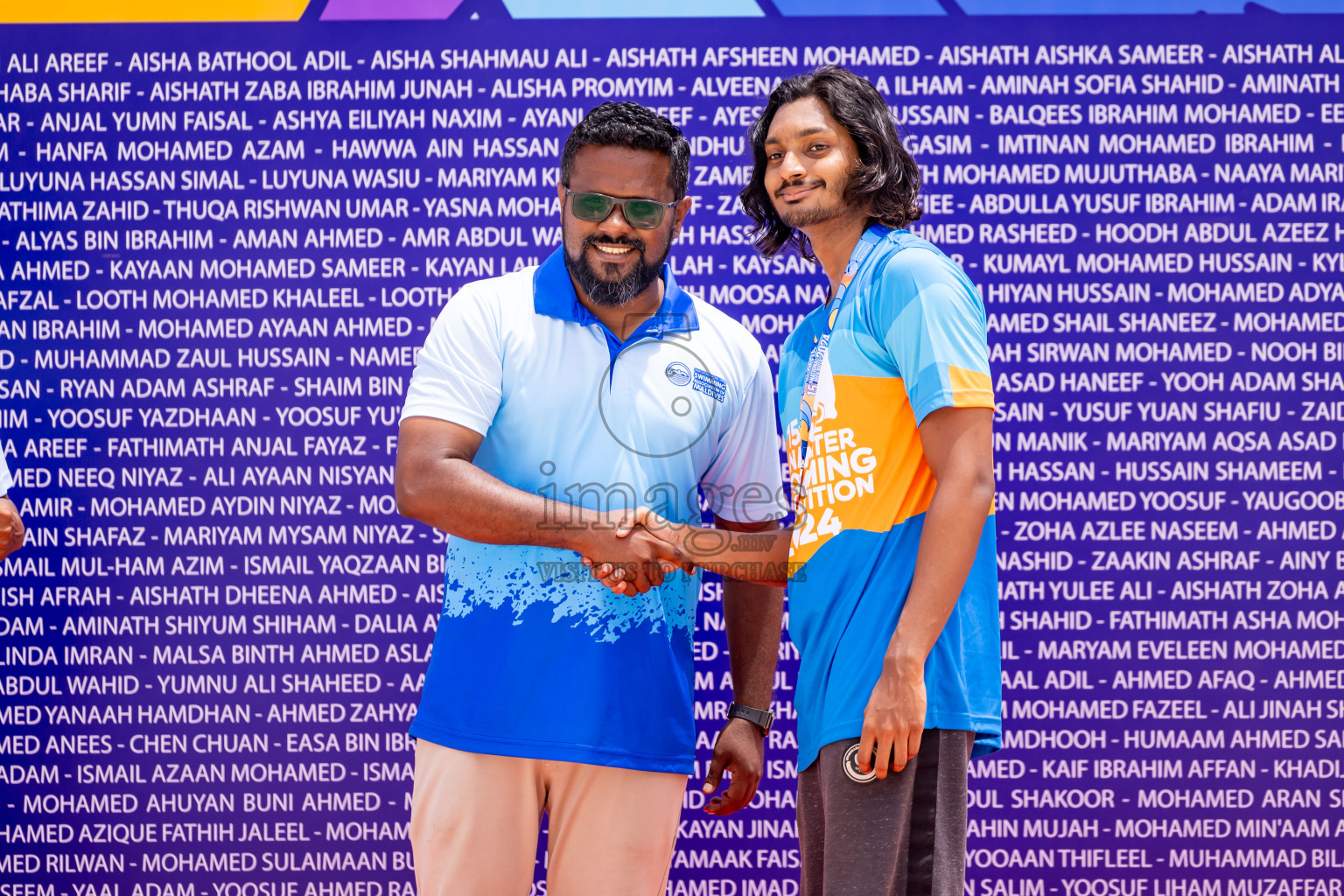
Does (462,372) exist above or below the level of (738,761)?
above

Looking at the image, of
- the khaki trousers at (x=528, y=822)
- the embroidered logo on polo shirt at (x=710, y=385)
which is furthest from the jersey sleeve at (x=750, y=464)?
the khaki trousers at (x=528, y=822)

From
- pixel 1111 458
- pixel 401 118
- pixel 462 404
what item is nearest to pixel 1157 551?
pixel 1111 458

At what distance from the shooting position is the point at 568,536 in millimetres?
1907

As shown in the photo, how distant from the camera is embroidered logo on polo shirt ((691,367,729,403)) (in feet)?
6.87

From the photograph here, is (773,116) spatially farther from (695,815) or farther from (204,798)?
(204,798)

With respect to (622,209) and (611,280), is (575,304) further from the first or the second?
(622,209)

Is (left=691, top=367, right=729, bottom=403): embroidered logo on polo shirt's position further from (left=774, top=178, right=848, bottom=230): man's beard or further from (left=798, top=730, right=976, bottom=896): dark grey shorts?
Answer: (left=798, top=730, right=976, bottom=896): dark grey shorts

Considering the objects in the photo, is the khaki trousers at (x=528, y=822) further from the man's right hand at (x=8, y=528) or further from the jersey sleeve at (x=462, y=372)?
the man's right hand at (x=8, y=528)

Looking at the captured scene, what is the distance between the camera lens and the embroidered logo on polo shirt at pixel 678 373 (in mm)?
2068

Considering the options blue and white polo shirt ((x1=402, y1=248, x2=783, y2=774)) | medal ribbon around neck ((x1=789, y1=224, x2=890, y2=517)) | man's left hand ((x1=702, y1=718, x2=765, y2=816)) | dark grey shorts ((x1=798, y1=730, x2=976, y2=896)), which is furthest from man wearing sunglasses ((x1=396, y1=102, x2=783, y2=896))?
dark grey shorts ((x1=798, y1=730, x2=976, y2=896))

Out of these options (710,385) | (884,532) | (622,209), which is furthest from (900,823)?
(622,209)

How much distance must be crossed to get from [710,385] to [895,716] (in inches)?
33.1

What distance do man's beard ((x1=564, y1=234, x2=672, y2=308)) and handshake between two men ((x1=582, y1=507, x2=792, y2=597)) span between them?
1.55ft

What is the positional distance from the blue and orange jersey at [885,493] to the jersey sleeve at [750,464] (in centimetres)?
37
